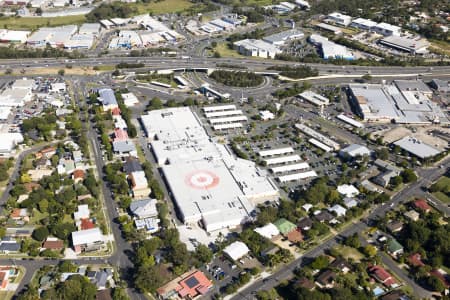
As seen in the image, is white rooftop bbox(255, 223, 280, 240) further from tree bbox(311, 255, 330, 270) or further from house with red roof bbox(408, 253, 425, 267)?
house with red roof bbox(408, 253, 425, 267)

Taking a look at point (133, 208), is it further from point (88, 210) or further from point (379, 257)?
point (379, 257)

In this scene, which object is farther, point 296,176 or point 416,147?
point 416,147

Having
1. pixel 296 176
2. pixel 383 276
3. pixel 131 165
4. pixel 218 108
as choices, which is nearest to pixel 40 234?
pixel 131 165

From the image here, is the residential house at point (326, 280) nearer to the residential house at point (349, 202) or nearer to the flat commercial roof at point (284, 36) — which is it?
the residential house at point (349, 202)

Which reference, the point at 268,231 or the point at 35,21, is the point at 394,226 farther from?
the point at 35,21

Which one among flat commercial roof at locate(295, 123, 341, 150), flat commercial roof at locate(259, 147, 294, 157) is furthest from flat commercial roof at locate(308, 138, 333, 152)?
flat commercial roof at locate(259, 147, 294, 157)

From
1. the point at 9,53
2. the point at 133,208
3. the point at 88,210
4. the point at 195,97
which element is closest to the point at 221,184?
the point at 133,208

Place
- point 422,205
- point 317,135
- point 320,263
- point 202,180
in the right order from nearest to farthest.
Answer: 1. point 320,263
2. point 422,205
3. point 202,180
4. point 317,135
